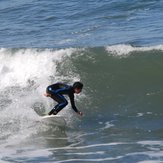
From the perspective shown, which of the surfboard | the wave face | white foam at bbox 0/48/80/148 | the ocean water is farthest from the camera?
white foam at bbox 0/48/80/148

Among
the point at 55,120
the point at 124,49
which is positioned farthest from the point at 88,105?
the point at 124,49

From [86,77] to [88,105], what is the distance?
6.80ft

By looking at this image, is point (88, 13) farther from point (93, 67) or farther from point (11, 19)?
point (93, 67)

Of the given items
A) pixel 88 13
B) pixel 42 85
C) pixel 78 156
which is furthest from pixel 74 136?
pixel 88 13

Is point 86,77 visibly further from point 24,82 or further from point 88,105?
point 88,105

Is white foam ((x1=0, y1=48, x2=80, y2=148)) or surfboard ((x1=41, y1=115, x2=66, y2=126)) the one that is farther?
white foam ((x1=0, y1=48, x2=80, y2=148))

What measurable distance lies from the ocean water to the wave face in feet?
0.07

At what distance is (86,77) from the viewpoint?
17.9 meters

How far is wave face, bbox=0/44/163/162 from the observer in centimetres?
1182

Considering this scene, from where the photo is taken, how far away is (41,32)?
2369 cm

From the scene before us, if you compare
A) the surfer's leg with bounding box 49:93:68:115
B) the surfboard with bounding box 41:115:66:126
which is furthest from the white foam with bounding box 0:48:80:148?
the surfer's leg with bounding box 49:93:68:115

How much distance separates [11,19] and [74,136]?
14526 millimetres

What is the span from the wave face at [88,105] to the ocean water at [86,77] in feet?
0.07

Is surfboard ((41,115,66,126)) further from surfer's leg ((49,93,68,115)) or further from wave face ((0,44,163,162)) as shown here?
surfer's leg ((49,93,68,115))
